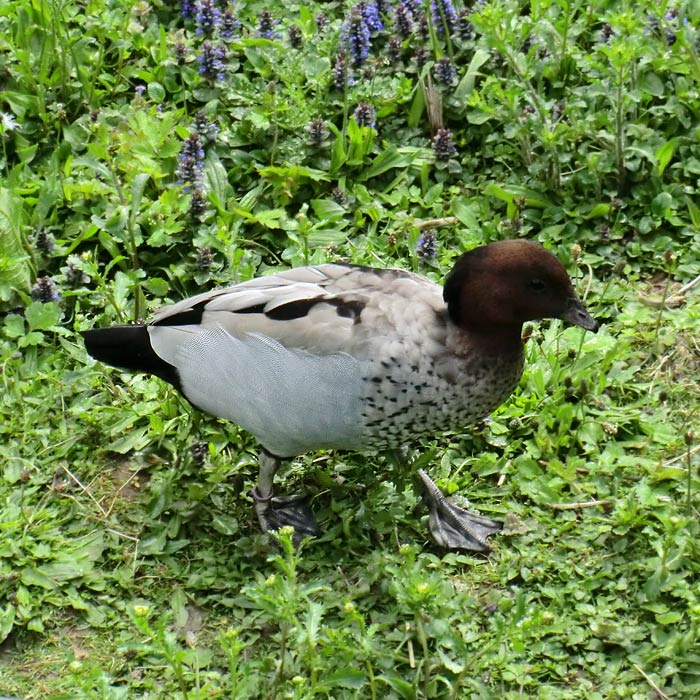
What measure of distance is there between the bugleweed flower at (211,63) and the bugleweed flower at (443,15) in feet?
3.39

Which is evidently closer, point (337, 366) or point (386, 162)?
point (337, 366)

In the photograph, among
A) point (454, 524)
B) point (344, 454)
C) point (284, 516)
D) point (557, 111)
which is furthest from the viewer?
point (557, 111)

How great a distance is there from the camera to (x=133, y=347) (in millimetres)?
3641

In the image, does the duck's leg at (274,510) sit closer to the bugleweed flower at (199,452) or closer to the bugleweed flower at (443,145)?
the bugleweed flower at (199,452)

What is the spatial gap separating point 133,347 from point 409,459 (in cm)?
101

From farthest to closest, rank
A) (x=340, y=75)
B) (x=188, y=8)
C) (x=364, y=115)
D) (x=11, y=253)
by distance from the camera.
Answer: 1. (x=188, y=8)
2. (x=340, y=75)
3. (x=364, y=115)
4. (x=11, y=253)

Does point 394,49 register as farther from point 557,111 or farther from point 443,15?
point 557,111

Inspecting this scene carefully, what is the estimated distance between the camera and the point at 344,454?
395 cm

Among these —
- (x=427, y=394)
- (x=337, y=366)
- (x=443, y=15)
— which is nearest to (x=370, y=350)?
(x=337, y=366)

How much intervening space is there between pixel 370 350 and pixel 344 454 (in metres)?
0.78

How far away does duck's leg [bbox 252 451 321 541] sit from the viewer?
3.65 m

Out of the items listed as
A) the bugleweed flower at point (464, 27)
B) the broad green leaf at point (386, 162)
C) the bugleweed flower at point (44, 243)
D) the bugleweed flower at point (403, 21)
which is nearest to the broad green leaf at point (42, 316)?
the bugleweed flower at point (44, 243)

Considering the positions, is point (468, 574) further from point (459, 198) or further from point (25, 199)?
point (25, 199)

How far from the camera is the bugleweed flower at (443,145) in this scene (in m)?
4.83
